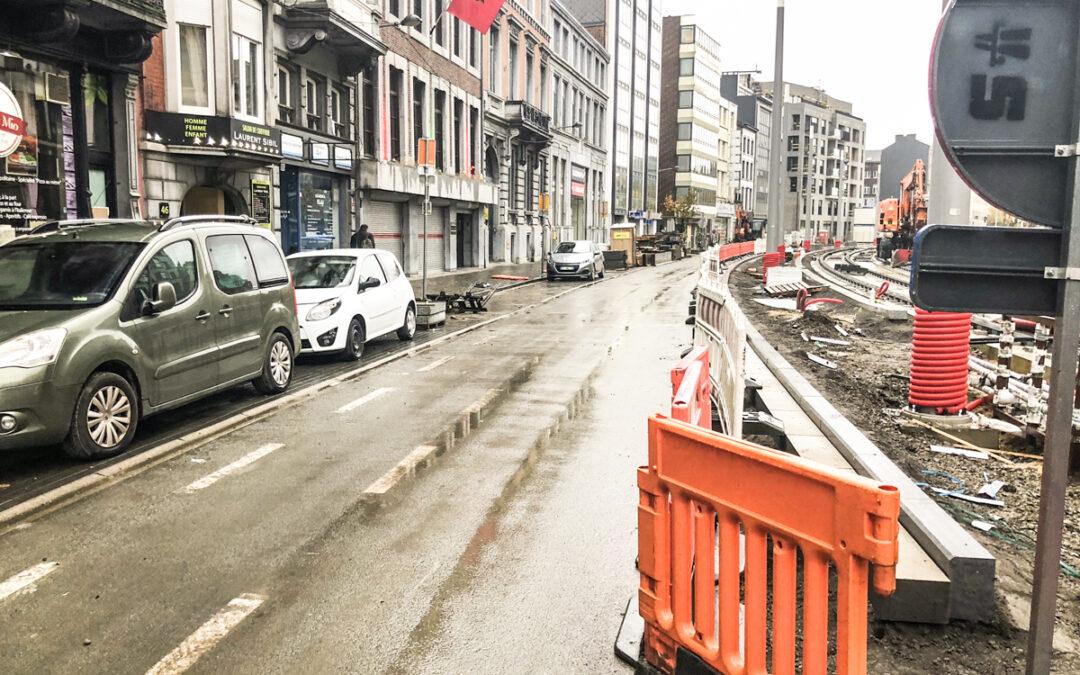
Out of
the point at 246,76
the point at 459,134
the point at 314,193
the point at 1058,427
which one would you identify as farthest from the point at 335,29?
the point at 1058,427

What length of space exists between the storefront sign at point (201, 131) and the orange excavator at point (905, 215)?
116 feet

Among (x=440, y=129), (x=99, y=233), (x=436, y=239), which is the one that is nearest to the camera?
(x=99, y=233)

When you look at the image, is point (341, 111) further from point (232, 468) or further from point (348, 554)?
point (348, 554)

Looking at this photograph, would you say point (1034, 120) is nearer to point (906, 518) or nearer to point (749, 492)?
point (749, 492)

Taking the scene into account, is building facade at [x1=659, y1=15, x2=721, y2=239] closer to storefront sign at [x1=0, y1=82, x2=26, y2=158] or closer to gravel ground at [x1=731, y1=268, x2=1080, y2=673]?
gravel ground at [x1=731, y1=268, x2=1080, y2=673]

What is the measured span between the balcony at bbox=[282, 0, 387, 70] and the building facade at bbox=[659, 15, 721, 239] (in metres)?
68.4

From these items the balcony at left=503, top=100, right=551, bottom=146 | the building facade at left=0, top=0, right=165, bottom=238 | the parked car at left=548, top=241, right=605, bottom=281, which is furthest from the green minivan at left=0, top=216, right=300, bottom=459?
the balcony at left=503, top=100, right=551, bottom=146

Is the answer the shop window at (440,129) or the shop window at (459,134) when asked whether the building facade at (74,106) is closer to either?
the shop window at (440,129)

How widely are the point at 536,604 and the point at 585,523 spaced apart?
4.28 feet

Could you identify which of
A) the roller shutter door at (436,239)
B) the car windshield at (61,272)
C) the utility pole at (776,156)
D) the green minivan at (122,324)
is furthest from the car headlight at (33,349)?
the roller shutter door at (436,239)

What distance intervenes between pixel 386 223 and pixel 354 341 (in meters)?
19.0

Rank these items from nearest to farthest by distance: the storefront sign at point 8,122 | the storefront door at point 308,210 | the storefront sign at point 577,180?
the storefront sign at point 8,122
the storefront door at point 308,210
the storefront sign at point 577,180

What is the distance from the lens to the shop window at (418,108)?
108 ft

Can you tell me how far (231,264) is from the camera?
9.16 m
